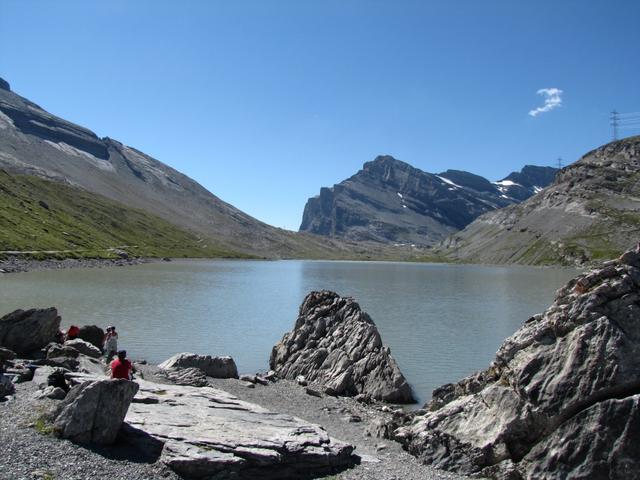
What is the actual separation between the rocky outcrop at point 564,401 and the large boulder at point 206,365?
19313mm

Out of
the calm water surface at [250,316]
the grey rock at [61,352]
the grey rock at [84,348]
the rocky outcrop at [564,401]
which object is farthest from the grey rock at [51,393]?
the calm water surface at [250,316]

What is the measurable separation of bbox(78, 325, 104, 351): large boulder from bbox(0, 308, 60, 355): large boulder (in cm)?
499

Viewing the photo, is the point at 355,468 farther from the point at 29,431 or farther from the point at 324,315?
the point at 324,315

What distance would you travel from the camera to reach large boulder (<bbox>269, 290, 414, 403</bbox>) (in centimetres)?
3859

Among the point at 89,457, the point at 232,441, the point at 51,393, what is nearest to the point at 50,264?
the point at 51,393

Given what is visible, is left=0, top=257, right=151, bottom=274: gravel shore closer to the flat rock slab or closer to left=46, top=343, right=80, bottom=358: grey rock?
left=46, top=343, right=80, bottom=358: grey rock

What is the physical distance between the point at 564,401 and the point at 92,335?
3915cm

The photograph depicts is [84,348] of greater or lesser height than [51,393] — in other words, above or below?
below

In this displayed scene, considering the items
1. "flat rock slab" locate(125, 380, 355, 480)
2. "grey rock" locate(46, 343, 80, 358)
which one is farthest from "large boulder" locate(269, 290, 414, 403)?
"grey rock" locate(46, 343, 80, 358)

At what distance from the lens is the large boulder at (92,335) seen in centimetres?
4478

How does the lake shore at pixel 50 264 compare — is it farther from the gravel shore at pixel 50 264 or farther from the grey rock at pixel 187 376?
the grey rock at pixel 187 376

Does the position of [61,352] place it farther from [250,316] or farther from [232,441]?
[250,316]

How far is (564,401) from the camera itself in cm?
1998

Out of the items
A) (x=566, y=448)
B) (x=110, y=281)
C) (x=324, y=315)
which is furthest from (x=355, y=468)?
(x=110, y=281)
